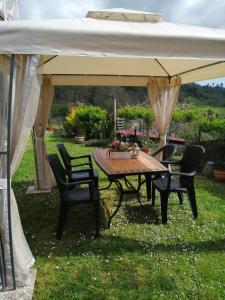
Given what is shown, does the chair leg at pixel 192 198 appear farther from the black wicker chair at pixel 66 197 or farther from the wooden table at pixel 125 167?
the black wicker chair at pixel 66 197

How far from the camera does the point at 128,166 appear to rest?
382 centimetres

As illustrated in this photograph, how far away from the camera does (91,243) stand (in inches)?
132

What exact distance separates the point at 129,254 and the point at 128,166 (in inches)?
43.7

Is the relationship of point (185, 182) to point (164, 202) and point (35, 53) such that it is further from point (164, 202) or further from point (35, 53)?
point (35, 53)

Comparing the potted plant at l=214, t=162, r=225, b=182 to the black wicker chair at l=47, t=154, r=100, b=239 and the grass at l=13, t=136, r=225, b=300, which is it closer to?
the grass at l=13, t=136, r=225, b=300

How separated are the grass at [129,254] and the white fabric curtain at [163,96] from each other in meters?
1.78

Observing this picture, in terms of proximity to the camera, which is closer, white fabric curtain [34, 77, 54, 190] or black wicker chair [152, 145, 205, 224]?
black wicker chair [152, 145, 205, 224]

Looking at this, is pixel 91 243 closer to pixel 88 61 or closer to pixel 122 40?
pixel 122 40

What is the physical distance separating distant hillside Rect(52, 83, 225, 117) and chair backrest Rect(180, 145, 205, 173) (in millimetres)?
11464

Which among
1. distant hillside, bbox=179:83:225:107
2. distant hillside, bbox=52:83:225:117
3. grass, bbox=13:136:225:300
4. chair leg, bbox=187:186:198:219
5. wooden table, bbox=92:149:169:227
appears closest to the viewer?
grass, bbox=13:136:225:300

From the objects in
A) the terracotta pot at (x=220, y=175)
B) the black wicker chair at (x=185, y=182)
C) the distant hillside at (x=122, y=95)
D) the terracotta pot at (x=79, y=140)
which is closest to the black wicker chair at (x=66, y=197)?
the black wicker chair at (x=185, y=182)

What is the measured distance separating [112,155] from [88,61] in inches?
57.6

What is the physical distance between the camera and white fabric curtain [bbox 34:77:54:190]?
16.8 ft

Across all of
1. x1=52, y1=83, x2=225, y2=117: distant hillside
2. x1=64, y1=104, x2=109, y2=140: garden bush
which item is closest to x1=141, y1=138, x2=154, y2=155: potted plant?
x1=64, y1=104, x2=109, y2=140: garden bush
